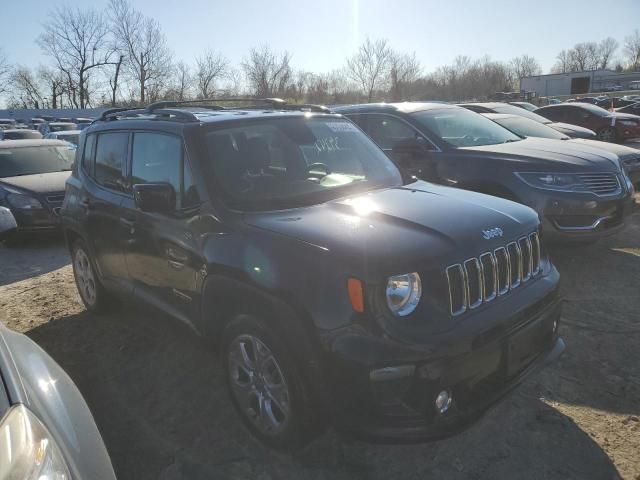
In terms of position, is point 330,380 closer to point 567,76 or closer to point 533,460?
point 533,460

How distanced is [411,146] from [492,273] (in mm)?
3446

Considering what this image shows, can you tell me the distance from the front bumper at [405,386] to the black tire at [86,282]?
124 inches

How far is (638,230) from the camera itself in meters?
7.20

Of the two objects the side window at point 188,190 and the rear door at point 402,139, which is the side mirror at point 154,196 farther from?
the rear door at point 402,139

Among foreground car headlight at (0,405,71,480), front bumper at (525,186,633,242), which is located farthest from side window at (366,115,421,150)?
foreground car headlight at (0,405,71,480)

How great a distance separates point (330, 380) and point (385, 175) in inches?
74.1

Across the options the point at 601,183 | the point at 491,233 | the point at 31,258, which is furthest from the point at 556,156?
the point at 31,258

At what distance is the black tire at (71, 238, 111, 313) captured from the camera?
4.70 metres

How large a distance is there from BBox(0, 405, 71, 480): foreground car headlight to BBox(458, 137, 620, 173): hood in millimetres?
5276

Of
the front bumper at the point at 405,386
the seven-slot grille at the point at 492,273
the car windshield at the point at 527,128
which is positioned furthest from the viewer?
the car windshield at the point at 527,128

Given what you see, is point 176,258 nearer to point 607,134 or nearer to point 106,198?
point 106,198

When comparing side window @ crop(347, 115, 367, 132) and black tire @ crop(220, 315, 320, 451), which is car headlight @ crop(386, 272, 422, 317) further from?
side window @ crop(347, 115, 367, 132)

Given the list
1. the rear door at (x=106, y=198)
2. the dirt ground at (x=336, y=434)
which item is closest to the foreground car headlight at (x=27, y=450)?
the dirt ground at (x=336, y=434)

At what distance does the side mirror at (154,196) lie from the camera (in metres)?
3.12
